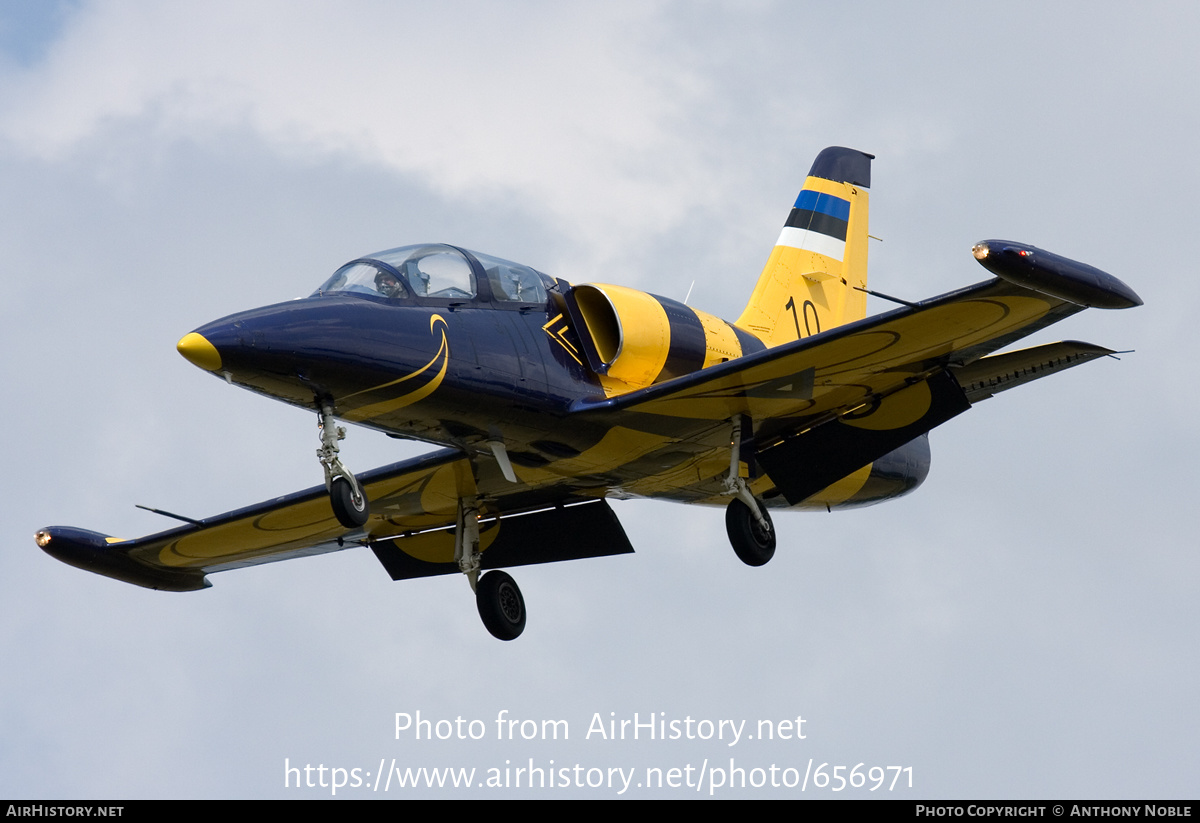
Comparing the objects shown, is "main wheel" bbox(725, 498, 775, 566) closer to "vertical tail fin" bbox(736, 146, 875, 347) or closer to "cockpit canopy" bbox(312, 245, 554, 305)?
"cockpit canopy" bbox(312, 245, 554, 305)

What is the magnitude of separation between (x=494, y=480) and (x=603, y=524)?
1.73 meters

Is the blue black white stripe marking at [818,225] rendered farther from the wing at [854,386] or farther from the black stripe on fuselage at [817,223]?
the wing at [854,386]

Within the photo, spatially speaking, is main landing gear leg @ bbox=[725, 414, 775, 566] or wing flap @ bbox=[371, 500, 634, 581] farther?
wing flap @ bbox=[371, 500, 634, 581]

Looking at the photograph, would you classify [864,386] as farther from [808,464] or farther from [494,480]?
[494,480]

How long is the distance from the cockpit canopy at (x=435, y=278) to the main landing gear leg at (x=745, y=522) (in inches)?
121

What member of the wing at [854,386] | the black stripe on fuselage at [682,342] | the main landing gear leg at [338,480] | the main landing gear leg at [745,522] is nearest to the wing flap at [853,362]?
the wing at [854,386]

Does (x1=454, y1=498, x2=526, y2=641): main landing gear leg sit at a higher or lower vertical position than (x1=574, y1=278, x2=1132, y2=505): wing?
lower

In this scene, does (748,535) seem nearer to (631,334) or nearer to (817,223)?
(631,334)

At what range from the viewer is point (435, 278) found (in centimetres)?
1805

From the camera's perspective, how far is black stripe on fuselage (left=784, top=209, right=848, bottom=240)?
25484 mm

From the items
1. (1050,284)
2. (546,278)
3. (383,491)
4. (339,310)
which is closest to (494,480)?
(383,491)

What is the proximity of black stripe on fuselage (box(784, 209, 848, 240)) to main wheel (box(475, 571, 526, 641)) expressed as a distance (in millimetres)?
7845

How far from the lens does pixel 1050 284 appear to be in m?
15.5

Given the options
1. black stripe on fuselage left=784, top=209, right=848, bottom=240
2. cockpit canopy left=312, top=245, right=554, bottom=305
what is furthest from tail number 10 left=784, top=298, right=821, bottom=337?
cockpit canopy left=312, top=245, right=554, bottom=305
